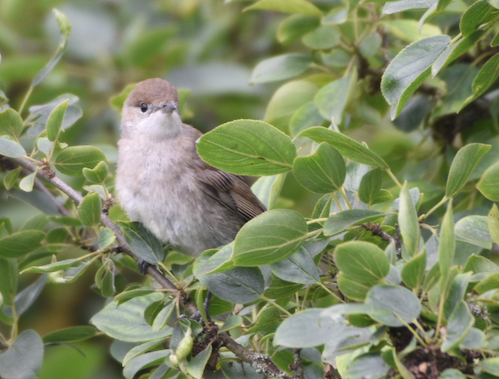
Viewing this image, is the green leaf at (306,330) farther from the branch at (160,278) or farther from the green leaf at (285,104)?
the green leaf at (285,104)

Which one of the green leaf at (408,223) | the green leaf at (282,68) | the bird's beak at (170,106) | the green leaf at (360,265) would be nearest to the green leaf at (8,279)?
the bird's beak at (170,106)

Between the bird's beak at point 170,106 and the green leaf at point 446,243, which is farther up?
the green leaf at point 446,243

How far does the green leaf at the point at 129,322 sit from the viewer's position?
2.20m

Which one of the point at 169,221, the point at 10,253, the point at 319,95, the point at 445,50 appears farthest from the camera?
the point at 169,221

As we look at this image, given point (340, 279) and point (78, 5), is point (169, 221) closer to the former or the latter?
point (340, 279)

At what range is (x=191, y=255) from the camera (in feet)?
11.0

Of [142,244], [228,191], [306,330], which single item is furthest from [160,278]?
[228,191]

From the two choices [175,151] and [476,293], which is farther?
[175,151]

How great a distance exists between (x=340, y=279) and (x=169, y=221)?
A: 1804mm

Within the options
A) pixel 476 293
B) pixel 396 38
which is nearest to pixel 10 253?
pixel 476 293

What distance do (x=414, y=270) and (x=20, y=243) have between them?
1.65 meters

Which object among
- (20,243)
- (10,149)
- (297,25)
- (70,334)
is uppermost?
(297,25)

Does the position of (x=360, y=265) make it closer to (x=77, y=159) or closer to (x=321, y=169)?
(x=321, y=169)

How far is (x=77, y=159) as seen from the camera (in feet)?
8.19
